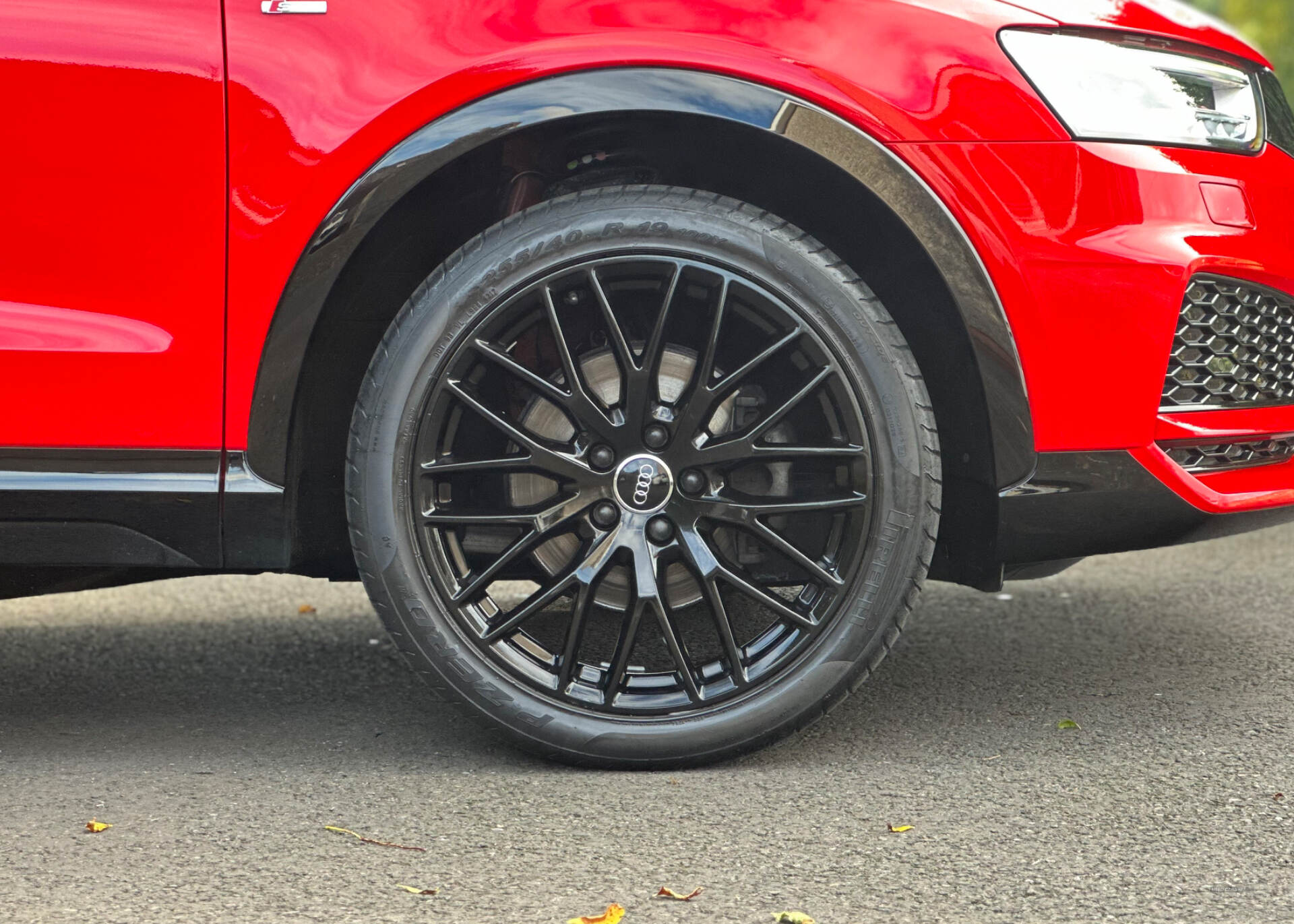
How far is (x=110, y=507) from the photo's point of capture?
2102mm

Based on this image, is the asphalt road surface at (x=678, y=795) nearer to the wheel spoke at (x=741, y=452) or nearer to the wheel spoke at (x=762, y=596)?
the wheel spoke at (x=762, y=596)

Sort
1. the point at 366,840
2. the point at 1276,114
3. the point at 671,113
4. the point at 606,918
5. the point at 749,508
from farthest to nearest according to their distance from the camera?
1. the point at 1276,114
2. the point at 749,508
3. the point at 671,113
4. the point at 366,840
5. the point at 606,918

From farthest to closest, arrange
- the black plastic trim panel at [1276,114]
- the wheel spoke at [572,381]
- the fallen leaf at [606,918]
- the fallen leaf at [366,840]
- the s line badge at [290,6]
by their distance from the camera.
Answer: the black plastic trim panel at [1276,114] < the wheel spoke at [572,381] < the s line badge at [290,6] < the fallen leaf at [366,840] < the fallen leaf at [606,918]

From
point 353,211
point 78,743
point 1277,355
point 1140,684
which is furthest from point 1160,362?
point 78,743

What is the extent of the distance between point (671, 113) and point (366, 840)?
1205 mm

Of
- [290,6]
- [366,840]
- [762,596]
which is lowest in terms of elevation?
[366,840]

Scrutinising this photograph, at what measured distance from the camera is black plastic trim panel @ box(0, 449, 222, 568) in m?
2.08

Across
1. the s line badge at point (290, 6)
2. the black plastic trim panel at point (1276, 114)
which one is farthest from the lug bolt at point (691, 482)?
the black plastic trim panel at point (1276, 114)

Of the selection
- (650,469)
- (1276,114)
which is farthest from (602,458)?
(1276,114)

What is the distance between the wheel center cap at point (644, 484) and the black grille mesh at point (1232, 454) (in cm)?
82

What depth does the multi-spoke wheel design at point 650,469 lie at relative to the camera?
2.11 meters

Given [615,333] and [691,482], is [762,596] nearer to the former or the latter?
[691,482]

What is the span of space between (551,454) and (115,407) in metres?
0.70

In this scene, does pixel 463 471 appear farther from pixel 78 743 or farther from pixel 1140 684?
pixel 1140 684
